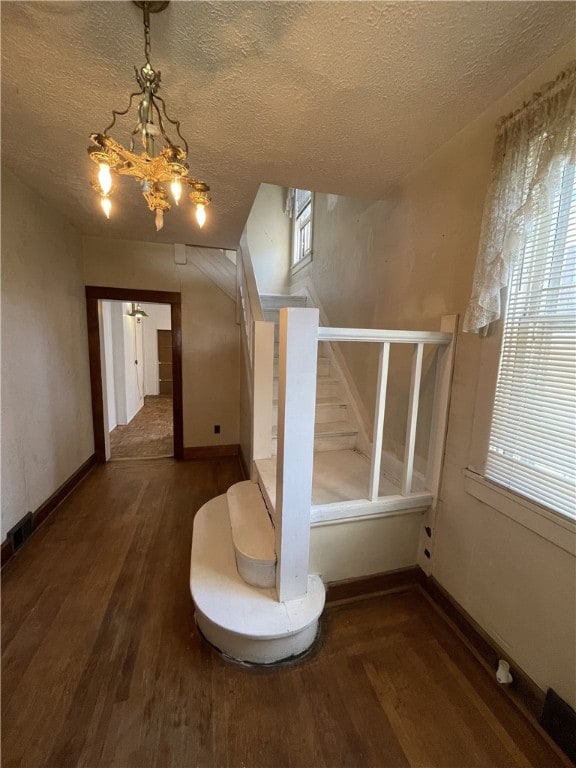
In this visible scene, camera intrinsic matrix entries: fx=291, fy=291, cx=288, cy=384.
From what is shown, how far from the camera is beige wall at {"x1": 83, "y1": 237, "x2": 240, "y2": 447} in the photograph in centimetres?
323

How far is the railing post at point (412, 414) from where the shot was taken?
151 cm

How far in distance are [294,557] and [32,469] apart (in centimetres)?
213

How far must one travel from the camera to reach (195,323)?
3572 mm

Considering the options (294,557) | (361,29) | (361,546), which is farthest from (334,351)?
(361,29)

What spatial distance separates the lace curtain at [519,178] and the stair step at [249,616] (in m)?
1.53

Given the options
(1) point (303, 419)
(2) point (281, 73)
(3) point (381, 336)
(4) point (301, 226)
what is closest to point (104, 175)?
(2) point (281, 73)

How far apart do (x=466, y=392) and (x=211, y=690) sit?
5.75ft

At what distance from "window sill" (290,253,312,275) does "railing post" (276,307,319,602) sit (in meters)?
2.81

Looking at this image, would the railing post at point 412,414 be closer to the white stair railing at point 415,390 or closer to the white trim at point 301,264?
the white stair railing at point 415,390

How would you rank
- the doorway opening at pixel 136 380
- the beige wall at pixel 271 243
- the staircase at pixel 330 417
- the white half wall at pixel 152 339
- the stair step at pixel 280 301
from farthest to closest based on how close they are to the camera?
1. the white half wall at pixel 152 339
2. the beige wall at pixel 271 243
3. the doorway opening at pixel 136 380
4. the stair step at pixel 280 301
5. the staircase at pixel 330 417

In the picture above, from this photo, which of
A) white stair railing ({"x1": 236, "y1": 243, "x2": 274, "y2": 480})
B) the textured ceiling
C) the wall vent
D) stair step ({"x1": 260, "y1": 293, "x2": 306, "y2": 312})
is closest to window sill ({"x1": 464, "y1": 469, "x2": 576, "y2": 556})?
white stair railing ({"x1": 236, "y1": 243, "x2": 274, "y2": 480})

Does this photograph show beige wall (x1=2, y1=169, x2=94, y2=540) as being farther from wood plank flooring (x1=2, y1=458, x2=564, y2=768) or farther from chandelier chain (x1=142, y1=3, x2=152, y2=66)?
chandelier chain (x1=142, y1=3, x2=152, y2=66)

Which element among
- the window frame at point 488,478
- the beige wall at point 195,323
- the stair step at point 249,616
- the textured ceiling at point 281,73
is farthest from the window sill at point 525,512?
the beige wall at point 195,323

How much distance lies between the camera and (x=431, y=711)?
1169 millimetres
